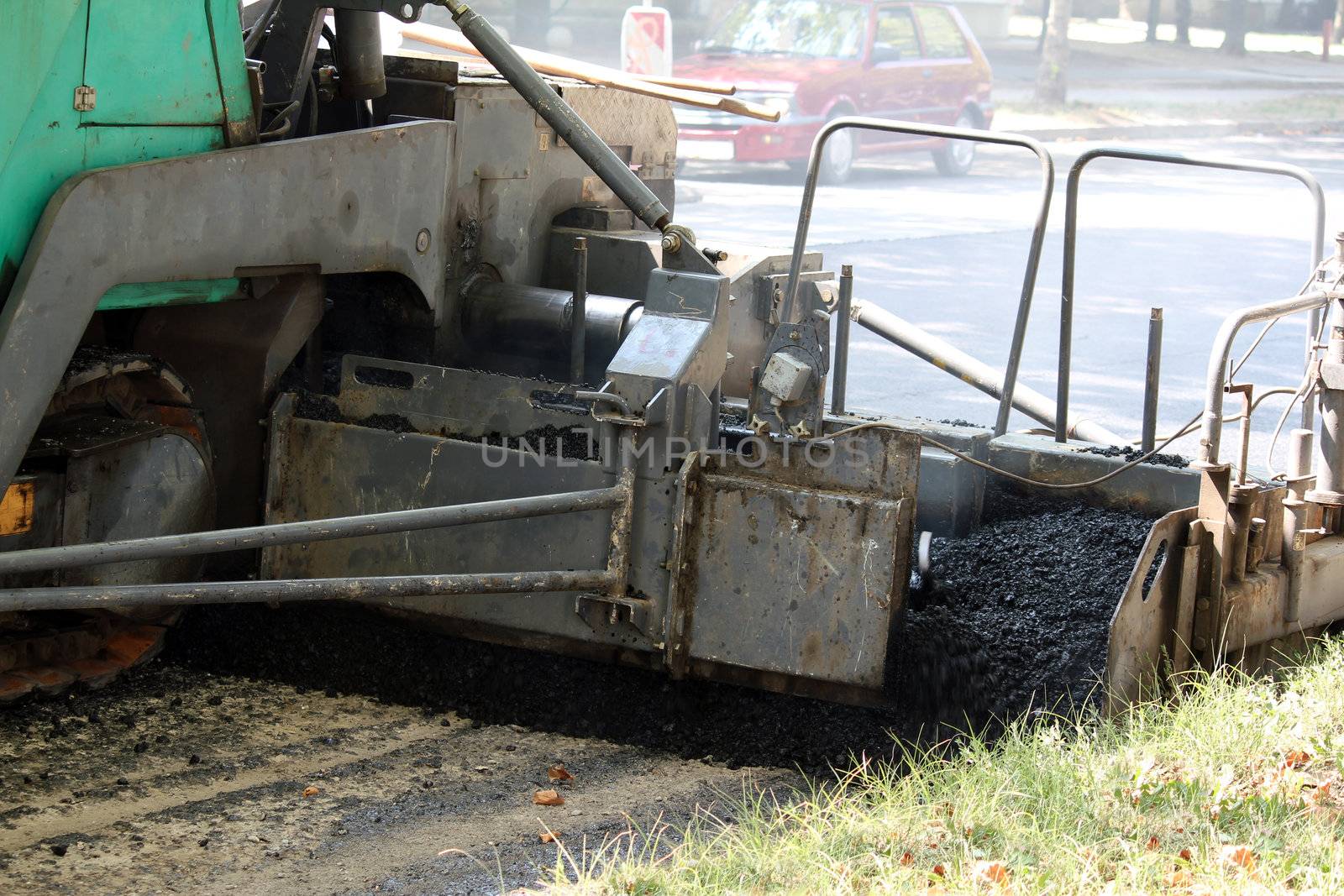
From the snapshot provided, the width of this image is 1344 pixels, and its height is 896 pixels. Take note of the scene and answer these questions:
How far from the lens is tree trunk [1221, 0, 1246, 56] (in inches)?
1433

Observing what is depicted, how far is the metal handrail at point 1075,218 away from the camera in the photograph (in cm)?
514

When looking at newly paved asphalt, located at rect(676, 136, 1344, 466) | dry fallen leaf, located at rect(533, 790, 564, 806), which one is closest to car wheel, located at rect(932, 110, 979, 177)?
newly paved asphalt, located at rect(676, 136, 1344, 466)

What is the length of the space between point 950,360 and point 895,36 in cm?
1353

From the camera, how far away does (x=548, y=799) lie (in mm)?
4250

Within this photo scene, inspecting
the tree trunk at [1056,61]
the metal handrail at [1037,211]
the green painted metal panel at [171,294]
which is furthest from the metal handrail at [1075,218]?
the tree trunk at [1056,61]

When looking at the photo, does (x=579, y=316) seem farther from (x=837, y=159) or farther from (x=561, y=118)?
(x=837, y=159)

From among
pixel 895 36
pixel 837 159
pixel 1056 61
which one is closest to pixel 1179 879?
pixel 837 159

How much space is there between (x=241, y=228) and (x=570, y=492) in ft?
3.59

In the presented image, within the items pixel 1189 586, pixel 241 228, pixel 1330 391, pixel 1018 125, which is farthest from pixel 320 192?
pixel 1018 125

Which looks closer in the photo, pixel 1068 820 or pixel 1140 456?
pixel 1068 820

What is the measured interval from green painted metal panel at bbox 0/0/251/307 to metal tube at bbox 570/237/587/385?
108cm

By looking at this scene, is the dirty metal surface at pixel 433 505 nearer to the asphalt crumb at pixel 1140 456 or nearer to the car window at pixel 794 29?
the asphalt crumb at pixel 1140 456

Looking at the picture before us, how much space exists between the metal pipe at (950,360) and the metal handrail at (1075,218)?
912mm

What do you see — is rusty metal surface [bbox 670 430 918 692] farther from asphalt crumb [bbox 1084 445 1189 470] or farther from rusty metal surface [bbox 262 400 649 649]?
asphalt crumb [bbox 1084 445 1189 470]
